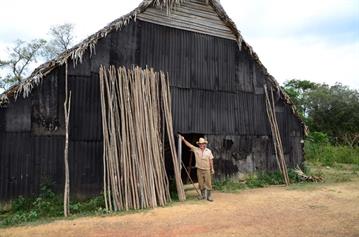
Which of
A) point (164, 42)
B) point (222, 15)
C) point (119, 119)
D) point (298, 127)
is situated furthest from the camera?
point (298, 127)

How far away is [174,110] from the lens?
36.4 feet

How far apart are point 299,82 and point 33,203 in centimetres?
3788

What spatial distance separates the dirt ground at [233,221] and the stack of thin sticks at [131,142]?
23.3 inches

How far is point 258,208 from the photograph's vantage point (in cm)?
897

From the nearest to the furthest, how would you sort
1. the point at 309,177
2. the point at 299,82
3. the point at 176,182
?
1. the point at 176,182
2. the point at 309,177
3. the point at 299,82

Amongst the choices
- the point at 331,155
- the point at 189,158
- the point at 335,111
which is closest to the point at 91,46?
the point at 189,158

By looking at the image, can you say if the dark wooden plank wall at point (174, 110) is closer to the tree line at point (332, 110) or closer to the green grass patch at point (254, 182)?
the green grass patch at point (254, 182)

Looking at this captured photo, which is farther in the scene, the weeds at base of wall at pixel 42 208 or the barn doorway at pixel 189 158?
the barn doorway at pixel 189 158

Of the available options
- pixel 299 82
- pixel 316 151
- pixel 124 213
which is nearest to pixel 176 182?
pixel 124 213

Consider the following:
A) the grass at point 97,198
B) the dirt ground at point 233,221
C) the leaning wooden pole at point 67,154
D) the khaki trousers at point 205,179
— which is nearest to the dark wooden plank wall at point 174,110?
the leaning wooden pole at point 67,154

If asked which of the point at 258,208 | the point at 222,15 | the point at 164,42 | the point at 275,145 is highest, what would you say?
the point at 222,15

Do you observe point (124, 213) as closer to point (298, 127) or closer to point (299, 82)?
point (298, 127)

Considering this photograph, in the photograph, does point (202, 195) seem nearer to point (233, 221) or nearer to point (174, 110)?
point (174, 110)

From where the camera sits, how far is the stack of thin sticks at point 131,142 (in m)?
8.98
